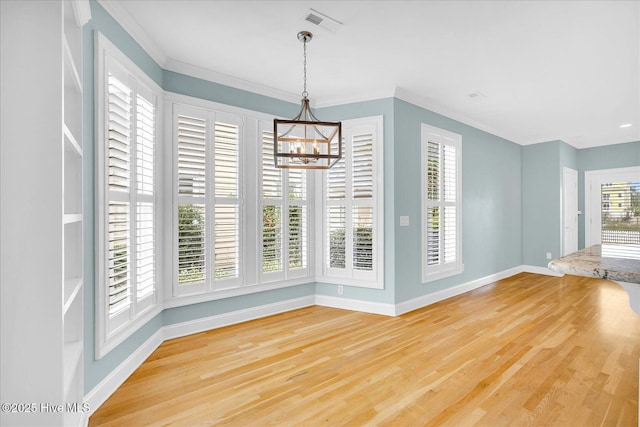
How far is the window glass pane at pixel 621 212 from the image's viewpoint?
6.87 meters

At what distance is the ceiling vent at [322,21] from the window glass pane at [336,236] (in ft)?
7.27

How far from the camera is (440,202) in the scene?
4820mm

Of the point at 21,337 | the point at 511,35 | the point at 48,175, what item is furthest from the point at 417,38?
the point at 21,337

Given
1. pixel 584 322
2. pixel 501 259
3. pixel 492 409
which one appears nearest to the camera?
pixel 492 409

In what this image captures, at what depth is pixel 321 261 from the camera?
4.49m

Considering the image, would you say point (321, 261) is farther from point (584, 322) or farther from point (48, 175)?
point (48, 175)

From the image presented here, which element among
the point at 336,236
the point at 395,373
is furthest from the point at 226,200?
the point at 395,373

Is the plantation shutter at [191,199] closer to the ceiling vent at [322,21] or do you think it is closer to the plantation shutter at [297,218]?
the plantation shutter at [297,218]

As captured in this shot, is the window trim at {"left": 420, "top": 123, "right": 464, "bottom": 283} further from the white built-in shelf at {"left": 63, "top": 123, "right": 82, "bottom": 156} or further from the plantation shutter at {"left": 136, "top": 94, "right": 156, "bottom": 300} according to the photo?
the white built-in shelf at {"left": 63, "top": 123, "right": 82, "bottom": 156}

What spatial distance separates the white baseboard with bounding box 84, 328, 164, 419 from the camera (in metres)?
2.18

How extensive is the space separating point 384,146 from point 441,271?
205cm

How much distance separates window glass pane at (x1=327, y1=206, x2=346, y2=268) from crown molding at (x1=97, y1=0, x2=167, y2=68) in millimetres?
2555

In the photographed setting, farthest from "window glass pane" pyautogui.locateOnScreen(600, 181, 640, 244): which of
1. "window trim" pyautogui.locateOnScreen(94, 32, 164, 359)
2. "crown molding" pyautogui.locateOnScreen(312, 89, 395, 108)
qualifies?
"window trim" pyautogui.locateOnScreen(94, 32, 164, 359)

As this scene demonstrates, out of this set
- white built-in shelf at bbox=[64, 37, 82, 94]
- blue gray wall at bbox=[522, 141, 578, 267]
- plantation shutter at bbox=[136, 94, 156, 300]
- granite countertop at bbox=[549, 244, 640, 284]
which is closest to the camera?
granite countertop at bbox=[549, 244, 640, 284]
